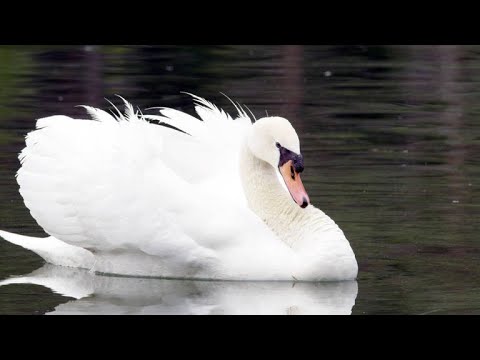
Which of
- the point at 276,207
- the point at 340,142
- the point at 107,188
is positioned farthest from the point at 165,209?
the point at 340,142

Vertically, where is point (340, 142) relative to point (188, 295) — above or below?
above

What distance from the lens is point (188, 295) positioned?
9.94m

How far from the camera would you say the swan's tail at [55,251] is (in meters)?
10.7

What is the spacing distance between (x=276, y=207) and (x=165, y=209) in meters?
0.86

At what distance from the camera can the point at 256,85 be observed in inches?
682

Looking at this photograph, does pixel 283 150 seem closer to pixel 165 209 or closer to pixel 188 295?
pixel 165 209

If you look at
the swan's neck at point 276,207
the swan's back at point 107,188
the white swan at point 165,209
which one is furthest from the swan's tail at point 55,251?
the swan's neck at point 276,207

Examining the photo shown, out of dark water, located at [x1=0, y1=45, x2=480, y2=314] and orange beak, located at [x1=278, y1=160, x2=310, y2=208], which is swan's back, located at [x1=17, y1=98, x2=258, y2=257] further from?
orange beak, located at [x1=278, y1=160, x2=310, y2=208]

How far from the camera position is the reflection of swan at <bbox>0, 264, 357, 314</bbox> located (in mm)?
9562

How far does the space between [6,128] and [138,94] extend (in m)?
2.49

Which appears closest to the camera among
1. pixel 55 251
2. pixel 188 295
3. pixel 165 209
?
pixel 188 295

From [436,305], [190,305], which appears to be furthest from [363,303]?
[190,305]

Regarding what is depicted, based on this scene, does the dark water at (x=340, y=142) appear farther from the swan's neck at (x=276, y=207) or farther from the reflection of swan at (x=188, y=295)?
the swan's neck at (x=276, y=207)

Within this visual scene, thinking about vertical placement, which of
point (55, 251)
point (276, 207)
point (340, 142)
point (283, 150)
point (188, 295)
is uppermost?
point (340, 142)
